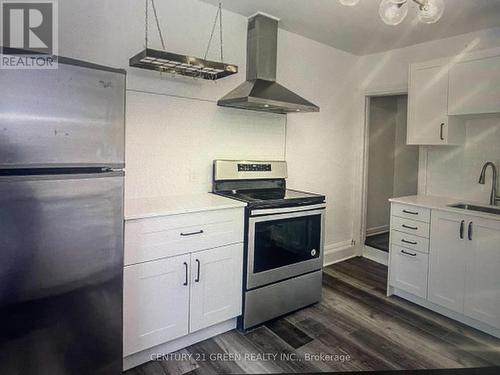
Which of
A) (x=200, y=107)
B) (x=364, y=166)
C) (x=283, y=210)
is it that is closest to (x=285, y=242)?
(x=283, y=210)

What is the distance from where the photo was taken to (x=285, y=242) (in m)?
2.67

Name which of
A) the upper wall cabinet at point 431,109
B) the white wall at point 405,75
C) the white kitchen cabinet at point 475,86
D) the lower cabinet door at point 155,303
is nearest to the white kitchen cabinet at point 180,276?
the lower cabinet door at point 155,303

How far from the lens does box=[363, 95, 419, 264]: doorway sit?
4.74 metres

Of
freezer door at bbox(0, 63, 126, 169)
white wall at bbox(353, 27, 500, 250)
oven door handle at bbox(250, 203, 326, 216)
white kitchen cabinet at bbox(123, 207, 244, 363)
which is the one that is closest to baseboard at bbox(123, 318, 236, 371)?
white kitchen cabinet at bbox(123, 207, 244, 363)

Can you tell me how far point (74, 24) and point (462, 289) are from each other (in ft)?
11.2

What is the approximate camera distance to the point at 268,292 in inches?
101

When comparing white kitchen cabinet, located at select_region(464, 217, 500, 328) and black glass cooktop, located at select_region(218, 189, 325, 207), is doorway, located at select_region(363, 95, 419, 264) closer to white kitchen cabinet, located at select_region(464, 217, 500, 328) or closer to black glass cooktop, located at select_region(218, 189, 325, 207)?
white kitchen cabinet, located at select_region(464, 217, 500, 328)

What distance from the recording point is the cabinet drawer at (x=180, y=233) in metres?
1.95

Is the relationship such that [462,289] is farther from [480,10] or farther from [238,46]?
[238,46]

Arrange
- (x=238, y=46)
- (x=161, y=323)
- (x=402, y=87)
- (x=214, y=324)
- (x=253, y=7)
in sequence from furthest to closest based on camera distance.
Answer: (x=402, y=87) → (x=238, y=46) → (x=253, y=7) → (x=214, y=324) → (x=161, y=323)

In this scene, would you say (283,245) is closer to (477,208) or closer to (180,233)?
(180,233)

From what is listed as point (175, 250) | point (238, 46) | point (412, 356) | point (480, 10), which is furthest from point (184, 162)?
point (480, 10)

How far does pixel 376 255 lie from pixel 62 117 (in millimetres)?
3770

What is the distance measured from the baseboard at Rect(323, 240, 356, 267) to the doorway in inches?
19.8
